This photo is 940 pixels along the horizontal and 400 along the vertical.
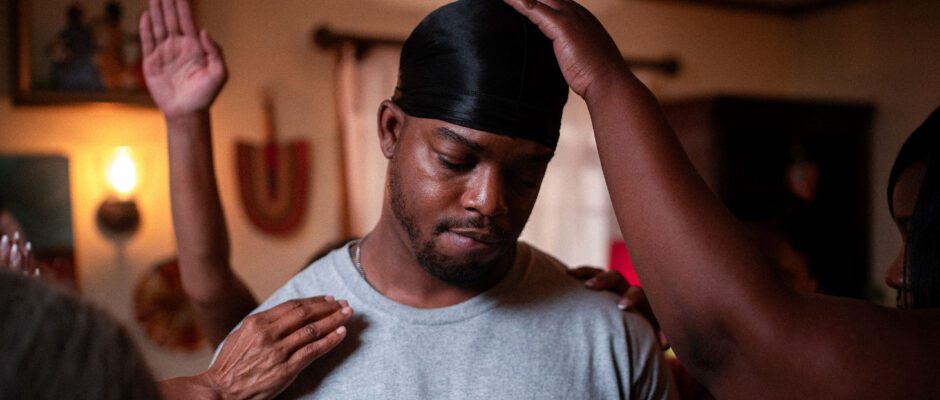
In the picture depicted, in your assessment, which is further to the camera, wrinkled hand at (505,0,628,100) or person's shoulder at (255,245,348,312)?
person's shoulder at (255,245,348,312)

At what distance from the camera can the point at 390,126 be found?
1.35 m

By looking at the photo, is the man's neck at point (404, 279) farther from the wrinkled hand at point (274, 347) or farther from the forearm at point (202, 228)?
the forearm at point (202, 228)

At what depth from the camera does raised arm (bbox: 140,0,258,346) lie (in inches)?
64.0

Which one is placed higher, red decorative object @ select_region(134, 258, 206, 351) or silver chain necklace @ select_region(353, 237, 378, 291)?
silver chain necklace @ select_region(353, 237, 378, 291)

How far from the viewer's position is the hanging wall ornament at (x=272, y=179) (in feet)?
12.1

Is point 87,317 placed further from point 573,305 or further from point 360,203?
point 360,203

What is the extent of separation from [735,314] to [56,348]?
0.57m

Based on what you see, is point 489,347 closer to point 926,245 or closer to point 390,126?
point 390,126

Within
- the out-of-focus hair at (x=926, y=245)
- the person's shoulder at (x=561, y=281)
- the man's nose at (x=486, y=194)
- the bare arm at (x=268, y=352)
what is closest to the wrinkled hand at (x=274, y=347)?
the bare arm at (x=268, y=352)

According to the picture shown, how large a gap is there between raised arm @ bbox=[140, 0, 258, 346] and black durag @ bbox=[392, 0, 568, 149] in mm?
592

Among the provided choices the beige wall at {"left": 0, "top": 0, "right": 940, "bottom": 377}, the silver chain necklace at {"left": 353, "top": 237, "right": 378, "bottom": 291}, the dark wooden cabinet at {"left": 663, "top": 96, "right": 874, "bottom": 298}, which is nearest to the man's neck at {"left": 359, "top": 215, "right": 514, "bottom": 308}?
the silver chain necklace at {"left": 353, "top": 237, "right": 378, "bottom": 291}

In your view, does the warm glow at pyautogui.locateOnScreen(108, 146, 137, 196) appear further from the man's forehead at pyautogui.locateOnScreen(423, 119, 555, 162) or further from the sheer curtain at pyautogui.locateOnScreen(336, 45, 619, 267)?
the man's forehead at pyautogui.locateOnScreen(423, 119, 555, 162)

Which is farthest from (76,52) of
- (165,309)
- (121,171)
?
(165,309)

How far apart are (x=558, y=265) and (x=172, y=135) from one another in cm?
84
